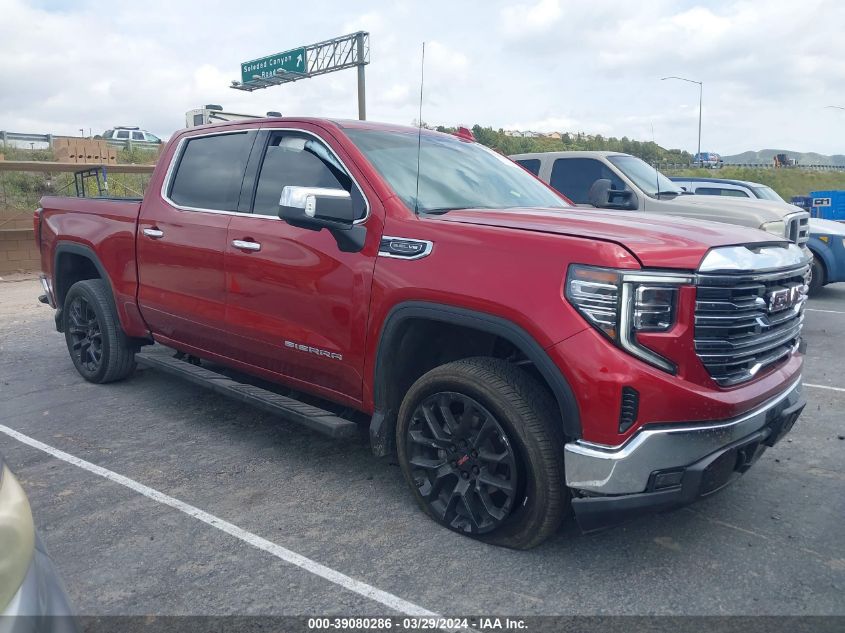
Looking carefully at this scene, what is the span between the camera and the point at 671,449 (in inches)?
111

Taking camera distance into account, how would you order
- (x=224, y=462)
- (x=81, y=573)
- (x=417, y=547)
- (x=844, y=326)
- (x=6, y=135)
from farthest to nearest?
(x=6, y=135) → (x=844, y=326) → (x=224, y=462) → (x=417, y=547) → (x=81, y=573)

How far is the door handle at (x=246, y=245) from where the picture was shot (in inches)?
164

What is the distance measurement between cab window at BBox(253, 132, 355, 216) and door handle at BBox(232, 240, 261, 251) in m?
0.20

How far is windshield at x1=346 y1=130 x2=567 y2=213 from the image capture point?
12.8 ft

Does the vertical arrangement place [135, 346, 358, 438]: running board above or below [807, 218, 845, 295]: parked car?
below

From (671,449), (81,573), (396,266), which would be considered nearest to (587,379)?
(671,449)

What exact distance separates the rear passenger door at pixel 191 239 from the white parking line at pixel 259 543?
3.30 feet

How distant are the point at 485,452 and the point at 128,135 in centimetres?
4074

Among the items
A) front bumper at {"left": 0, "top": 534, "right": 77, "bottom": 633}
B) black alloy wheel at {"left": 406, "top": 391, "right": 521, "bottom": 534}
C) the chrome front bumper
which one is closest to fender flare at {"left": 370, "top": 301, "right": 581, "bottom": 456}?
the chrome front bumper

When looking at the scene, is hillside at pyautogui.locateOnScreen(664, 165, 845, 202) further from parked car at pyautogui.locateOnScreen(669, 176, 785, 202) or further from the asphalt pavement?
the asphalt pavement

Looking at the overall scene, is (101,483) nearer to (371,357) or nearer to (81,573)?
(81,573)

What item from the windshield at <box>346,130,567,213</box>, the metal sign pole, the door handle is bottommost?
the door handle

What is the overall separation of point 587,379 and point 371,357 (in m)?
1.19

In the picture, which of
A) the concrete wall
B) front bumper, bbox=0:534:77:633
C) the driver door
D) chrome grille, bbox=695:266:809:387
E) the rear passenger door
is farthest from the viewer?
the concrete wall
